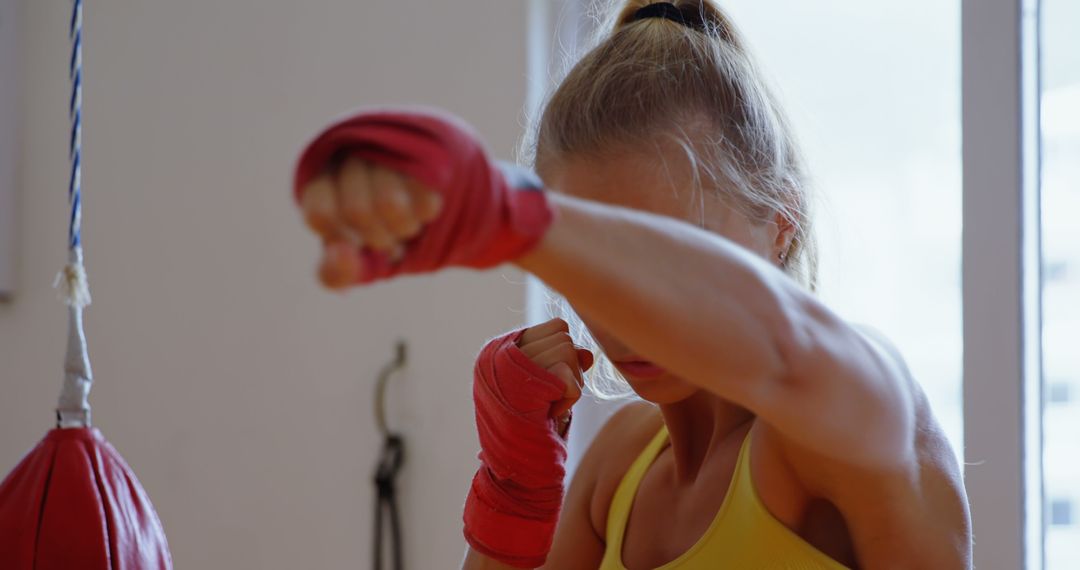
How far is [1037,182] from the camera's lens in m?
1.21

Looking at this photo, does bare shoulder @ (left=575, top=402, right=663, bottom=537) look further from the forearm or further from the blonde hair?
the forearm

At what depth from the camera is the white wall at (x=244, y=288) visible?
1748 mm

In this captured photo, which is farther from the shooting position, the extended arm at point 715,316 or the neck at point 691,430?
the neck at point 691,430

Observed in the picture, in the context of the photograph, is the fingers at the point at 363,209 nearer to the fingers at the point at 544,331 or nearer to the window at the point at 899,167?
the fingers at the point at 544,331

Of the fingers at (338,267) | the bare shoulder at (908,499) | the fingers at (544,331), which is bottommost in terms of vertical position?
the bare shoulder at (908,499)

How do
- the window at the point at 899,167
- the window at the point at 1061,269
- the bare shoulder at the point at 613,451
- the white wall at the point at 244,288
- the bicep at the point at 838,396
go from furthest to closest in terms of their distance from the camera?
1. the white wall at the point at 244,288
2. the window at the point at 899,167
3. the window at the point at 1061,269
4. the bare shoulder at the point at 613,451
5. the bicep at the point at 838,396

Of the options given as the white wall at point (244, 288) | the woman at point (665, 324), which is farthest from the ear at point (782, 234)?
the white wall at point (244, 288)

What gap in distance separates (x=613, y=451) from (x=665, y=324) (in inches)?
24.2

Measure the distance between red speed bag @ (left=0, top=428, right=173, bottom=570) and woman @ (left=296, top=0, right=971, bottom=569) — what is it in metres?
0.24

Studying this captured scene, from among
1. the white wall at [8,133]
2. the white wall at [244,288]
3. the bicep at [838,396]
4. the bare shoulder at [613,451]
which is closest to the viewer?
the bicep at [838,396]

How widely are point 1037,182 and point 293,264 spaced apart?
47.4 inches

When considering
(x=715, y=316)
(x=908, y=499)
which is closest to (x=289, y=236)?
(x=908, y=499)

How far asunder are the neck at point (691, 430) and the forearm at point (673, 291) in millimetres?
421

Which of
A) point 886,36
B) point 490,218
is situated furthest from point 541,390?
point 886,36
